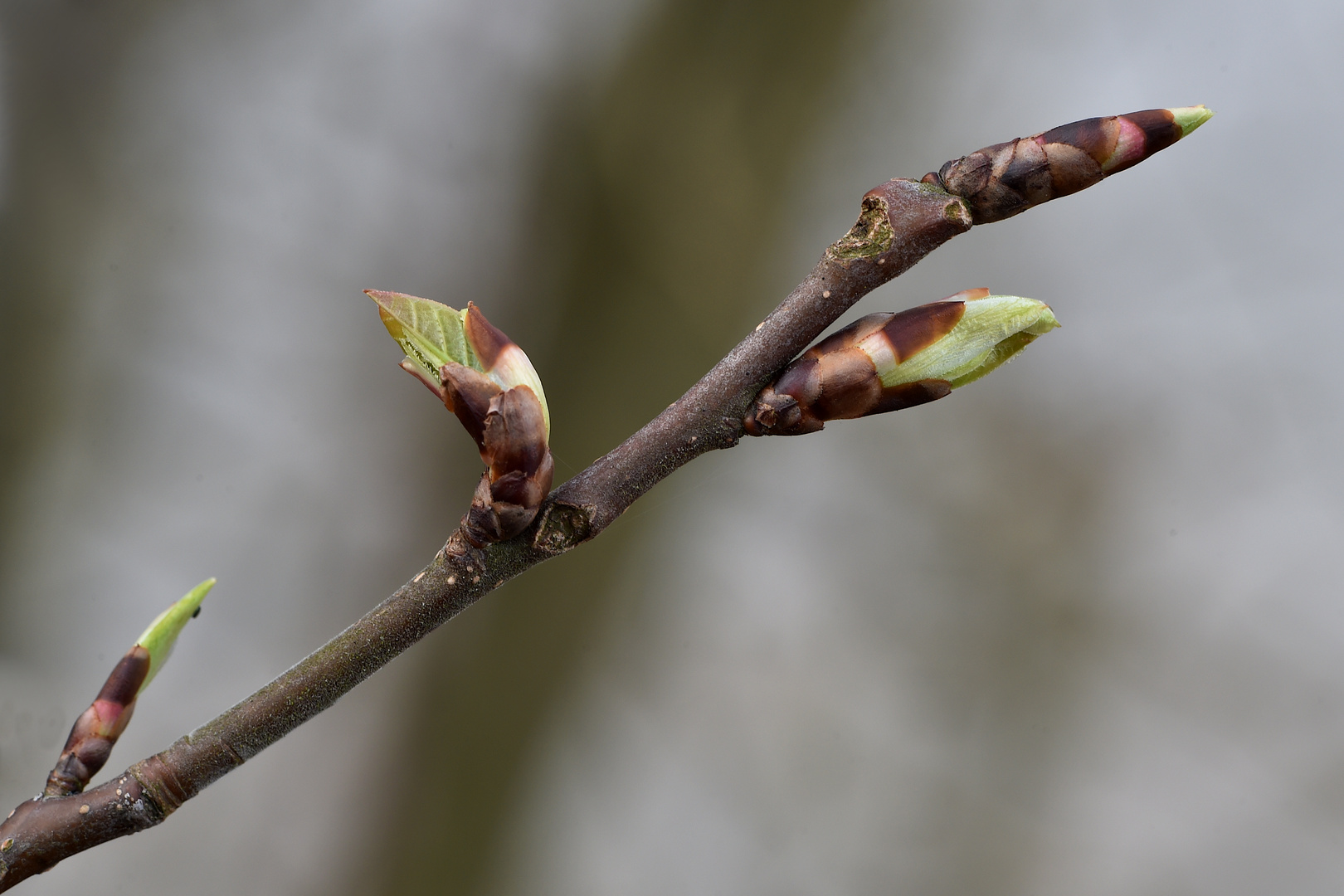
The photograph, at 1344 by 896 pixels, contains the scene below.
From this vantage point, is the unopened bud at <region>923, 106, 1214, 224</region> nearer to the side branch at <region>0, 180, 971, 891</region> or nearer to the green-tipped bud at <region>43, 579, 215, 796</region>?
the side branch at <region>0, 180, 971, 891</region>

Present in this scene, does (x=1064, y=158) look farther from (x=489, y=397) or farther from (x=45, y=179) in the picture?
(x=45, y=179)

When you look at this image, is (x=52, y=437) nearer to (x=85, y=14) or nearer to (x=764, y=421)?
(x=85, y=14)

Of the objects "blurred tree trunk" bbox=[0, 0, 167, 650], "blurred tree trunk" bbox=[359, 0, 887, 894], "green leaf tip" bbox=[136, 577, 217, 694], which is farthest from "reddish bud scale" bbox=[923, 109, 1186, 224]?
"blurred tree trunk" bbox=[0, 0, 167, 650]

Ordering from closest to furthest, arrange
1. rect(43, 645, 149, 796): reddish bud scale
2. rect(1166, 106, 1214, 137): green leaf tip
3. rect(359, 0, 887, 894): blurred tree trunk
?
rect(1166, 106, 1214, 137): green leaf tip → rect(43, 645, 149, 796): reddish bud scale → rect(359, 0, 887, 894): blurred tree trunk

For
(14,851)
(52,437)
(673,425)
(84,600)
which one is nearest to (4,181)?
(52,437)

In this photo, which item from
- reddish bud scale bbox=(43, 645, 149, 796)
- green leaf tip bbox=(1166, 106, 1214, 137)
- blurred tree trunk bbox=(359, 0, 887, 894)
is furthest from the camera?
blurred tree trunk bbox=(359, 0, 887, 894)

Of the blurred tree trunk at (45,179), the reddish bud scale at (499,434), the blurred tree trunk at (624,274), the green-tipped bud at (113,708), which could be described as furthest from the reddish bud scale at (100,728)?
the blurred tree trunk at (45,179)
